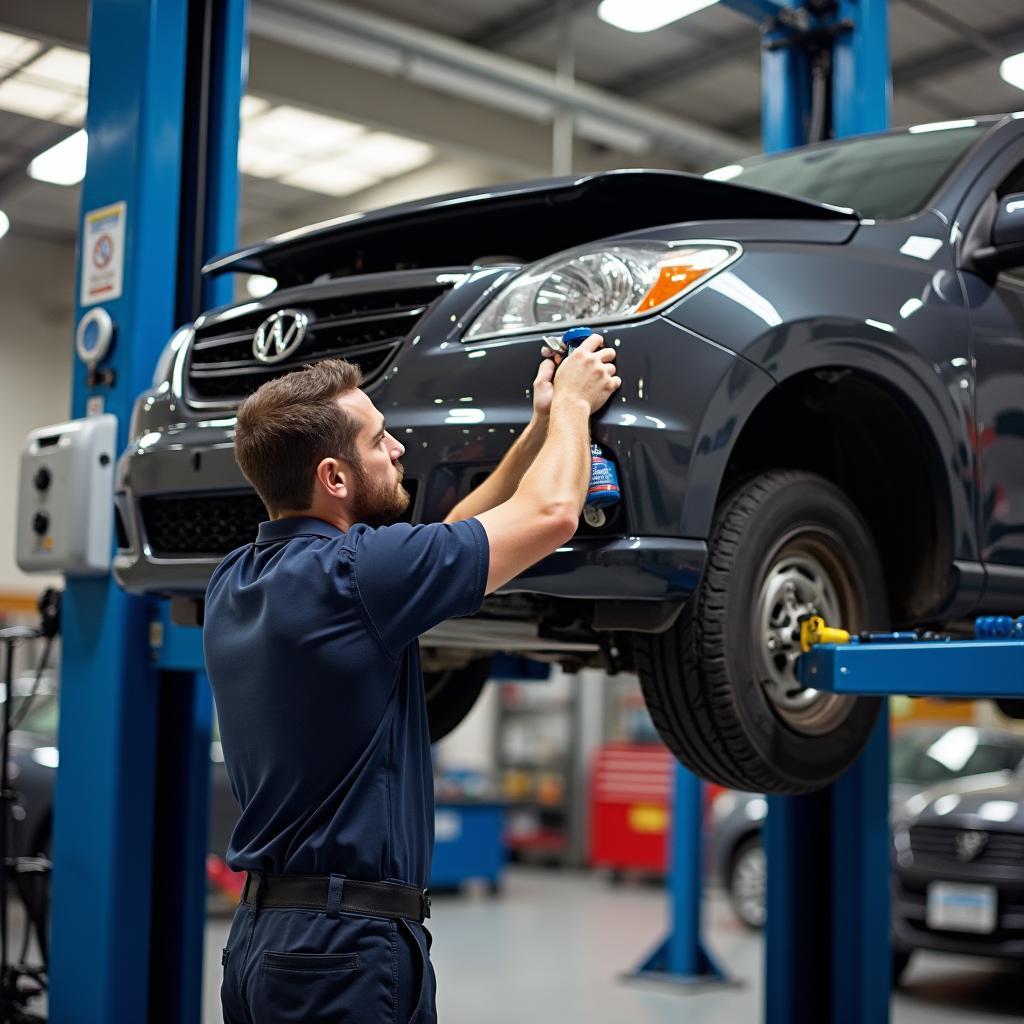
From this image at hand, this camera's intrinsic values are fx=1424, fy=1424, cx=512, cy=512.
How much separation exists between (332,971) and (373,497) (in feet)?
2.14

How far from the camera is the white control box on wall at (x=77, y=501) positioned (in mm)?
3250

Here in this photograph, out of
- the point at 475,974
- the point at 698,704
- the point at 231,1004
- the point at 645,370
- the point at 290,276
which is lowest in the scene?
the point at 475,974

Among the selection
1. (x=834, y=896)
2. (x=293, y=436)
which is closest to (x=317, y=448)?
(x=293, y=436)

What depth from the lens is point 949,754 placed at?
291 inches

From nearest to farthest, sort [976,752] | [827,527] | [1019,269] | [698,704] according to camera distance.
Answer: [698,704], [827,527], [1019,269], [976,752]

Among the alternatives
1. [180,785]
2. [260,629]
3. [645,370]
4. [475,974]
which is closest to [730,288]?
[645,370]

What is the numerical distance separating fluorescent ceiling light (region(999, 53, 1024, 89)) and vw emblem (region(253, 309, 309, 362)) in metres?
7.71

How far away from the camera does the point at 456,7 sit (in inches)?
345

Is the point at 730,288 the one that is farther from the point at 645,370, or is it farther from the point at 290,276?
the point at 290,276

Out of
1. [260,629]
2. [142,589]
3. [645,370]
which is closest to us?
[260,629]

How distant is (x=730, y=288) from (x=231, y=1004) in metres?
1.31

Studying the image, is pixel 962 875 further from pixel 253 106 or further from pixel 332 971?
pixel 253 106

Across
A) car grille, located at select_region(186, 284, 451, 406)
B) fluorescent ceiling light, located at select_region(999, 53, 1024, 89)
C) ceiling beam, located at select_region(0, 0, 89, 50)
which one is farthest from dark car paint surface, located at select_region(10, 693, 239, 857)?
fluorescent ceiling light, located at select_region(999, 53, 1024, 89)

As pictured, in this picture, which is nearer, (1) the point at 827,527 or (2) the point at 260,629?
(2) the point at 260,629
